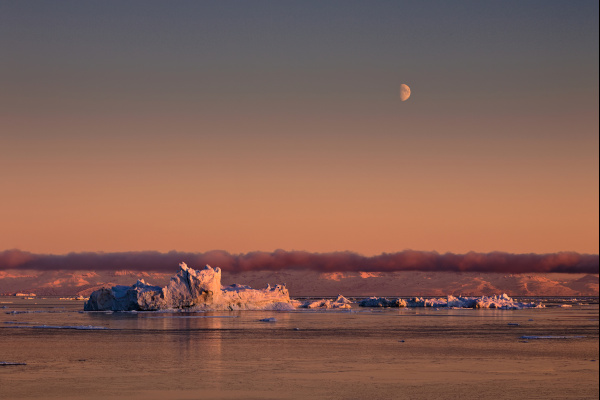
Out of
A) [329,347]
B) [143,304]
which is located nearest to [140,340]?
[329,347]

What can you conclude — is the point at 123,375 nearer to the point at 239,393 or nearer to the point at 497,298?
the point at 239,393

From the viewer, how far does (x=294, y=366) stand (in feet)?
107

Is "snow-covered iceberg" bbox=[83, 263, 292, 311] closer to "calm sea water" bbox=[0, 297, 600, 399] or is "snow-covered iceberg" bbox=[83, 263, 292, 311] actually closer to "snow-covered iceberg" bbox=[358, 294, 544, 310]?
"calm sea water" bbox=[0, 297, 600, 399]

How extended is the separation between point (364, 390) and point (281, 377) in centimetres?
432

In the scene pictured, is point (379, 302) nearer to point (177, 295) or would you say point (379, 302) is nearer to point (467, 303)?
point (467, 303)

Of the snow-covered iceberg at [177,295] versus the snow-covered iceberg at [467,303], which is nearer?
the snow-covered iceberg at [177,295]

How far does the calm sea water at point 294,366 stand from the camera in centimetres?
2523

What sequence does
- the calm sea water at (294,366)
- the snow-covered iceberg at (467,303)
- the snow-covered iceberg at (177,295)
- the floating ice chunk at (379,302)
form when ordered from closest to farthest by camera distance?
the calm sea water at (294,366) < the snow-covered iceberg at (177,295) < the snow-covered iceberg at (467,303) < the floating ice chunk at (379,302)

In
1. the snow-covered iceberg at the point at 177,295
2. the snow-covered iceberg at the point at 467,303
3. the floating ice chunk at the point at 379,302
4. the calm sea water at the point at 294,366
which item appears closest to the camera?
the calm sea water at the point at 294,366

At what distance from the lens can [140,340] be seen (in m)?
47.6

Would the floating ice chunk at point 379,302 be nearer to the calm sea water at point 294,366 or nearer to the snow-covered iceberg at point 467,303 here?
the snow-covered iceberg at point 467,303

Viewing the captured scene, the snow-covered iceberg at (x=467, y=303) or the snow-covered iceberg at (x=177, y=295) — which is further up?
the snow-covered iceberg at (x=177, y=295)

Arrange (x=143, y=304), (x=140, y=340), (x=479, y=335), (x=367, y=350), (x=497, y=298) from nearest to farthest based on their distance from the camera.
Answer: (x=367, y=350) → (x=140, y=340) → (x=479, y=335) → (x=143, y=304) → (x=497, y=298)

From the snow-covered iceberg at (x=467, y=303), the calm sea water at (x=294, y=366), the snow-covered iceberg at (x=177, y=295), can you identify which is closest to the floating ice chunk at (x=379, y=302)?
the snow-covered iceberg at (x=467, y=303)
